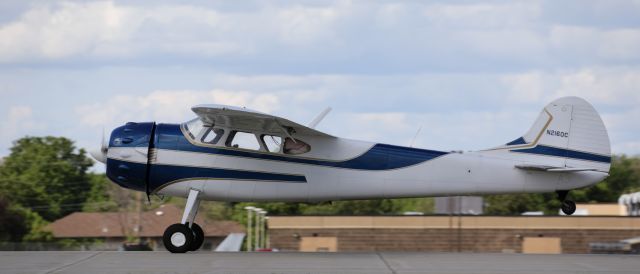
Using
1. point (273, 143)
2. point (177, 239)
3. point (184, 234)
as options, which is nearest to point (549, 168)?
point (273, 143)

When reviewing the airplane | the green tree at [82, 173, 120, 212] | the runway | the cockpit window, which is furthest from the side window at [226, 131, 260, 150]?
the green tree at [82, 173, 120, 212]

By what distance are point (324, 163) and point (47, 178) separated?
54.0 metres

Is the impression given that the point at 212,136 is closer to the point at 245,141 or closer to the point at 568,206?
the point at 245,141

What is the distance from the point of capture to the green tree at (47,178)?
64.4m

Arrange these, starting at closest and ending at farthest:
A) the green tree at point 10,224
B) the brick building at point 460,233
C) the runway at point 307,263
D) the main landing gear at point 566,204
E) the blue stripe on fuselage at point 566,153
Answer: the runway at point 307,263
the blue stripe on fuselage at point 566,153
the main landing gear at point 566,204
the brick building at point 460,233
the green tree at point 10,224

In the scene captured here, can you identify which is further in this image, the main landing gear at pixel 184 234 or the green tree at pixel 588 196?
the green tree at pixel 588 196

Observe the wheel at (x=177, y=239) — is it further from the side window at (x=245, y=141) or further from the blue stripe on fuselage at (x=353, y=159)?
the side window at (x=245, y=141)

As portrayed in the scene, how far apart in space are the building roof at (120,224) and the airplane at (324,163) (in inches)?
1705

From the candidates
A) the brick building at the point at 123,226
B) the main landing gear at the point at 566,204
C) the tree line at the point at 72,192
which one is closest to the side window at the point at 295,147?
the main landing gear at the point at 566,204

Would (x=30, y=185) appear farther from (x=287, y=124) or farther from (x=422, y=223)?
(x=287, y=124)

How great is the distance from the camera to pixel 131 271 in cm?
1202

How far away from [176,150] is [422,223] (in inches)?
869

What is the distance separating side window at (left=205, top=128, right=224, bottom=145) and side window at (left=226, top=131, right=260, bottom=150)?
0.19 metres

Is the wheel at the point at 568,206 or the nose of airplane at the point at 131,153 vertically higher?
the nose of airplane at the point at 131,153
